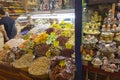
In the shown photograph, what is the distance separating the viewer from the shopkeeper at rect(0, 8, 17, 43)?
4.91 m

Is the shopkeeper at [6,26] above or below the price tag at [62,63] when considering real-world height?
above

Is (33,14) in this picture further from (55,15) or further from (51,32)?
(51,32)

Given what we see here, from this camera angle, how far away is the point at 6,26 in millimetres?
5039

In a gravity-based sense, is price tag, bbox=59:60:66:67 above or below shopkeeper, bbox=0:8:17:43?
below

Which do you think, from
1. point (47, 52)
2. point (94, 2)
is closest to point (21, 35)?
point (47, 52)

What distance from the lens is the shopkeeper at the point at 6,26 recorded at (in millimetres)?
4906

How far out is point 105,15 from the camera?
9.64ft

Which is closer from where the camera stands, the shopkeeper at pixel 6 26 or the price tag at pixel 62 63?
the price tag at pixel 62 63

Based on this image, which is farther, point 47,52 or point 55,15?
point 55,15

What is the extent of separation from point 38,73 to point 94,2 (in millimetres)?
1226

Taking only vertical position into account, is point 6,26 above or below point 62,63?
above

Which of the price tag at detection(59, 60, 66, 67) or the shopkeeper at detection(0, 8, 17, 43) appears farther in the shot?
the shopkeeper at detection(0, 8, 17, 43)

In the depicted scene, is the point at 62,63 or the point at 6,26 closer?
the point at 62,63

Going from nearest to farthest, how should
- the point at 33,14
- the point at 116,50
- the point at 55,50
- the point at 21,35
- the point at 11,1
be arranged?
the point at 116,50, the point at 55,50, the point at 21,35, the point at 33,14, the point at 11,1
